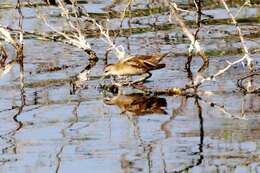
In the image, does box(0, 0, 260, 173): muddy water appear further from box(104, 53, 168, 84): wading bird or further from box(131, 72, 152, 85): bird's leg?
box(104, 53, 168, 84): wading bird

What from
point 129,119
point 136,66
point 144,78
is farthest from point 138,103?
point 144,78

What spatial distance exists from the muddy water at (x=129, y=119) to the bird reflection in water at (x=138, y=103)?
0.04 ft

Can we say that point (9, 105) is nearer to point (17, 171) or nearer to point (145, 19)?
point (17, 171)

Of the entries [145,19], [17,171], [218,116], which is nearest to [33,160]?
[17,171]

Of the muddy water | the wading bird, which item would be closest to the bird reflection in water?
the muddy water

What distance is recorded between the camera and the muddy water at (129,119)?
797 centimetres

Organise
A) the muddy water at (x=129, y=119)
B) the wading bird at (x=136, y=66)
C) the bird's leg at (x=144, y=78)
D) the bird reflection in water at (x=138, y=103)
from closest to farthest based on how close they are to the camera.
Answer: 1. the muddy water at (x=129, y=119)
2. the bird reflection in water at (x=138, y=103)
3. the wading bird at (x=136, y=66)
4. the bird's leg at (x=144, y=78)

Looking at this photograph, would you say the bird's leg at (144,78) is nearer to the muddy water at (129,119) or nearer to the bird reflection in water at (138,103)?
the muddy water at (129,119)

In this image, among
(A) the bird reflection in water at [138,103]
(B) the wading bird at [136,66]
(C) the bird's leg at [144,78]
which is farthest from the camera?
(C) the bird's leg at [144,78]

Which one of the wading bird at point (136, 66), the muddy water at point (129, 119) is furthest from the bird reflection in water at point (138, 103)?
the wading bird at point (136, 66)

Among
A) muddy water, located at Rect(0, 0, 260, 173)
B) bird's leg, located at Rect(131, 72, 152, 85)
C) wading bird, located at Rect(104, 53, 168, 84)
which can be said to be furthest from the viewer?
bird's leg, located at Rect(131, 72, 152, 85)

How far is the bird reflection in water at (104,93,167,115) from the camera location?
9781 mm

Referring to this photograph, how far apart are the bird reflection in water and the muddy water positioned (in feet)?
0.04

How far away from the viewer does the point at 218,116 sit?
942 cm
